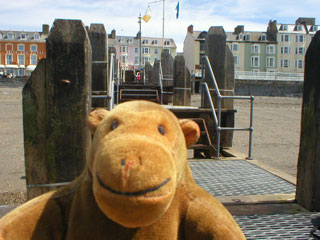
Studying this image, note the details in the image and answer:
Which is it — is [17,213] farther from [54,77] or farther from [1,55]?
[1,55]

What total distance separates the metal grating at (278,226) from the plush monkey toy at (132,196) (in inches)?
46.7

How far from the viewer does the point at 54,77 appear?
233cm

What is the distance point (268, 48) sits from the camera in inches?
2566

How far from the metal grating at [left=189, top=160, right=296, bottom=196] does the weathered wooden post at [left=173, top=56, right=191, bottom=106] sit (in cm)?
546

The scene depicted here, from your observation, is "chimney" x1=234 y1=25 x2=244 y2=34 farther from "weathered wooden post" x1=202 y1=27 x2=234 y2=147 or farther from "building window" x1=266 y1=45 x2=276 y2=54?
"weathered wooden post" x1=202 y1=27 x2=234 y2=147

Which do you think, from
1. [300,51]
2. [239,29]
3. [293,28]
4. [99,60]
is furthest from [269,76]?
[99,60]

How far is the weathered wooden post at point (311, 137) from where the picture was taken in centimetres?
305

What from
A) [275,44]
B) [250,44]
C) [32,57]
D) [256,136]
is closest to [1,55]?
[32,57]

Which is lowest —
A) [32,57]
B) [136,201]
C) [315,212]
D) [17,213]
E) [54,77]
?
[315,212]

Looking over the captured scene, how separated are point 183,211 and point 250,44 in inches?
2646

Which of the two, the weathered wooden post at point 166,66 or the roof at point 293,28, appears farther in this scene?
the roof at point 293,28

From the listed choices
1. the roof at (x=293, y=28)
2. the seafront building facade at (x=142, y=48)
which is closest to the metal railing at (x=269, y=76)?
the roof at (x=293, y=28)

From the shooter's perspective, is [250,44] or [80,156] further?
[250,44]

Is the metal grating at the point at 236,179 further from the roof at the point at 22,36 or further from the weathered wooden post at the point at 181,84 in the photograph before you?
the roof at the point at 22,36
